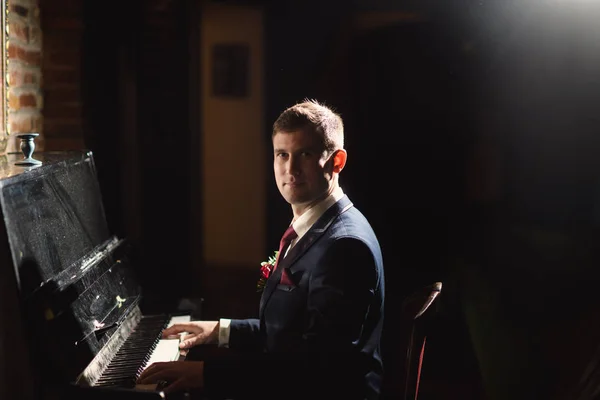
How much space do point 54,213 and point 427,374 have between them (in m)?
1.80

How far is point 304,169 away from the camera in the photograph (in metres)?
2.10

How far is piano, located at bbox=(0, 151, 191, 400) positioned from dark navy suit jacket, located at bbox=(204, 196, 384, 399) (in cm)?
27

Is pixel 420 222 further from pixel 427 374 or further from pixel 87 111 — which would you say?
pixel 87 111

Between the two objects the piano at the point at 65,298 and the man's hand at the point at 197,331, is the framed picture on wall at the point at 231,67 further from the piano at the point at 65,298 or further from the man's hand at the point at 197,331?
the man's hand at the point at 197,331

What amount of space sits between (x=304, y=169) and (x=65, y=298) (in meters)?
0.82

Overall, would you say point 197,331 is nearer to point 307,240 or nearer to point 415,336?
point 307,240

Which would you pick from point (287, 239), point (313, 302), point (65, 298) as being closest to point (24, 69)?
point (65, 298)

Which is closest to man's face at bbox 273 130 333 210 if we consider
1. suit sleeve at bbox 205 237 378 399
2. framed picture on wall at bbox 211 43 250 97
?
suit sleeve at bbox 205 237 378 399

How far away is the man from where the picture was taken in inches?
70.9

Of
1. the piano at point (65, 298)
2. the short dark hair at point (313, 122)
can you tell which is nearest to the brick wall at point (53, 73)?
the piano at point (65, 298)

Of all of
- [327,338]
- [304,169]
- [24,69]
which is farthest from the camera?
[24,69]

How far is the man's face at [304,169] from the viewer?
6.86 ft

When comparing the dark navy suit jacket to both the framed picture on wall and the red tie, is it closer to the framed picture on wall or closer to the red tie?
the red tie

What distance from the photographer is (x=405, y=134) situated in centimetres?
293
